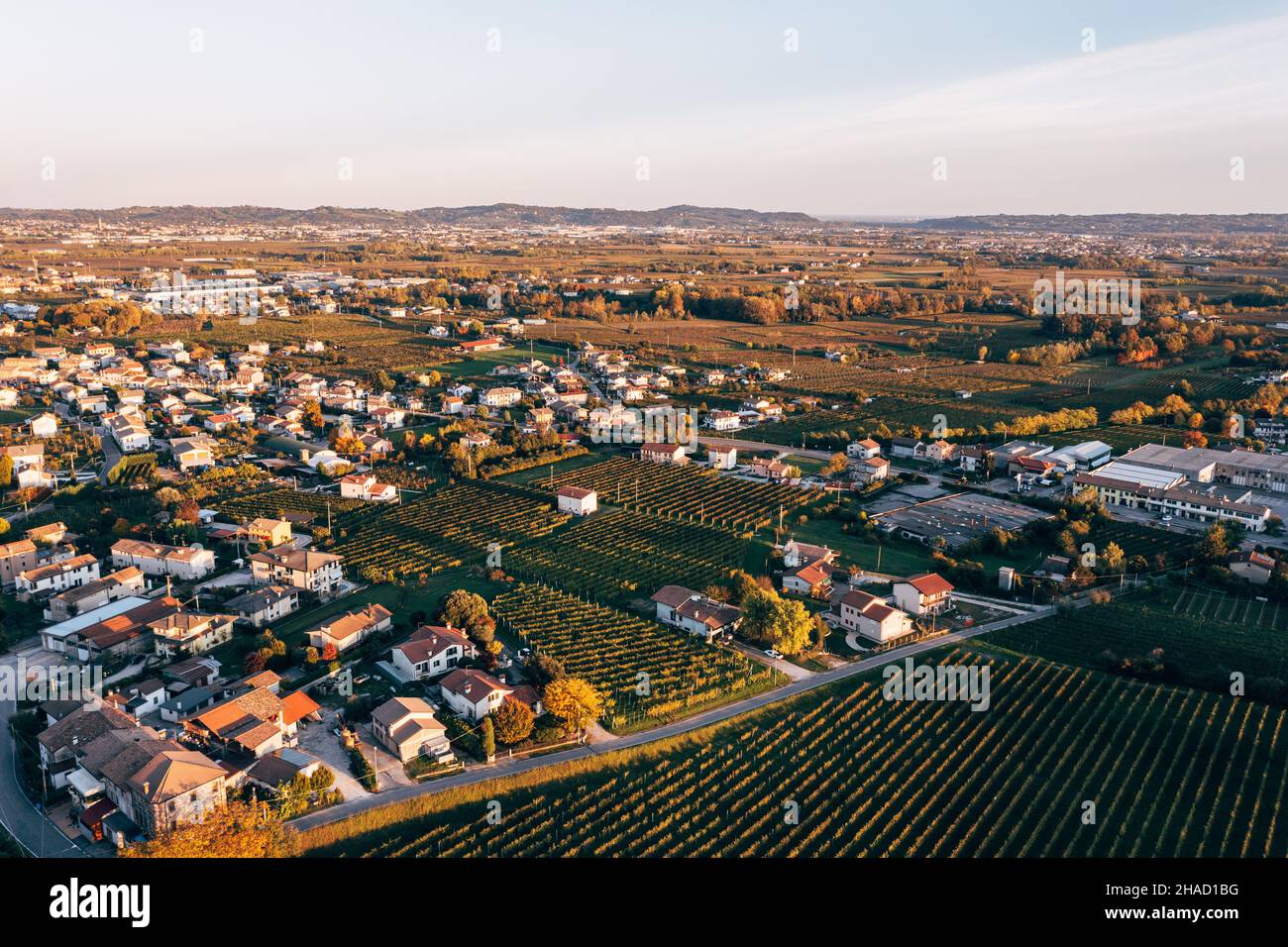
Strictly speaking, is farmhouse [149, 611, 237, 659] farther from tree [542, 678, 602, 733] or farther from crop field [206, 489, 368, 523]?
tree [542, 678, 602, 733]

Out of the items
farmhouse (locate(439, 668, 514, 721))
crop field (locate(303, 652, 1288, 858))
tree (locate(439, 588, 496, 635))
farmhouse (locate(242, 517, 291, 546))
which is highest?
farmhouse (locate(242, 517, 291, 546))

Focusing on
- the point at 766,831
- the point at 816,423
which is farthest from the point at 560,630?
the point at 816,423

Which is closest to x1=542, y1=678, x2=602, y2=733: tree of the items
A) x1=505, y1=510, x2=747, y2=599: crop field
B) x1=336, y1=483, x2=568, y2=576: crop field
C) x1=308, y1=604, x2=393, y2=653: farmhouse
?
x1=308, y1=604, x2=393, y2=653: farmhouse

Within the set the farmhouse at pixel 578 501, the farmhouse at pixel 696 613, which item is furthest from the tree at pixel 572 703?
the farmhouse at pixel 578 501

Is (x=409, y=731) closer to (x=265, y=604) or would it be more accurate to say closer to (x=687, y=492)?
(x=265, y=604)

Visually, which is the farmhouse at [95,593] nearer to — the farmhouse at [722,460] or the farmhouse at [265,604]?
the farmhouse at [265,604]
